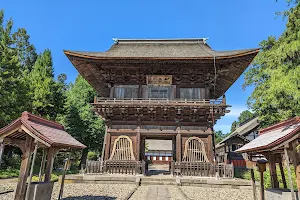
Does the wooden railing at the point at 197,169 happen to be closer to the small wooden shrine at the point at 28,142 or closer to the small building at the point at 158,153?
the small wooden shrine at the point at 28,142

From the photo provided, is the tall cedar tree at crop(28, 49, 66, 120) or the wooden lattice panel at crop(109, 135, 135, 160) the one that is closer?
the wooden lattice panel at crop(109, 135, 135, 160)

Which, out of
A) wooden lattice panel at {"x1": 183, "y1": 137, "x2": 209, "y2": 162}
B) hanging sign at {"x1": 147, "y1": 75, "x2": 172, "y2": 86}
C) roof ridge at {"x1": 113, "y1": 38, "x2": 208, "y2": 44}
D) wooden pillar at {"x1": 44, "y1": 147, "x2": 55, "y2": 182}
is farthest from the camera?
roof ridge at {"x1": 113, "y1": 38, "x2": 208, "y2": 44}

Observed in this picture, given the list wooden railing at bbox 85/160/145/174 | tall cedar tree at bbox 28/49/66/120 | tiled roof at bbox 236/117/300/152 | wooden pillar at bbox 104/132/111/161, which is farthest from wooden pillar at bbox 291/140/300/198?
tall cedar tree at bbox 28/49/66/120

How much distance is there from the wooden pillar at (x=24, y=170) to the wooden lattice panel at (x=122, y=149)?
30.3 feet

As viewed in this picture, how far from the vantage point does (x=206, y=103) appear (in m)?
15.0

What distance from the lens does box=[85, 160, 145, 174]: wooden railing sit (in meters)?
14.1

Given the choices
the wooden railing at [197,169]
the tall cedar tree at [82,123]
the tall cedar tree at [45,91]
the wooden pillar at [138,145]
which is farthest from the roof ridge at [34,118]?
the tall cedar tree at [82,123]

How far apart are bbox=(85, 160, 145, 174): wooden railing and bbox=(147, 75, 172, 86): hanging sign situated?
6297mm

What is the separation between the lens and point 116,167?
14430 millimetres

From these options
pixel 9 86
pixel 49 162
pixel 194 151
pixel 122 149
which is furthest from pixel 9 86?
pixel 194 151

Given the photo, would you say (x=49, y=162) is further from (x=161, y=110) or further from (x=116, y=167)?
(x=161, y=110)

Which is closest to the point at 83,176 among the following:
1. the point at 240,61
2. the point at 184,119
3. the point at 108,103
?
the point at 108,103

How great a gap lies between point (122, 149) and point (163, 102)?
4717mm

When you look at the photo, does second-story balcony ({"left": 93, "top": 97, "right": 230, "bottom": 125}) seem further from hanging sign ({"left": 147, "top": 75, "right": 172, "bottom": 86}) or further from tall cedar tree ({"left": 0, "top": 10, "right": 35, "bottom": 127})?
tall cedar tree ({"left": 0, "top": 10, "right": 35, "bottom": 127})
